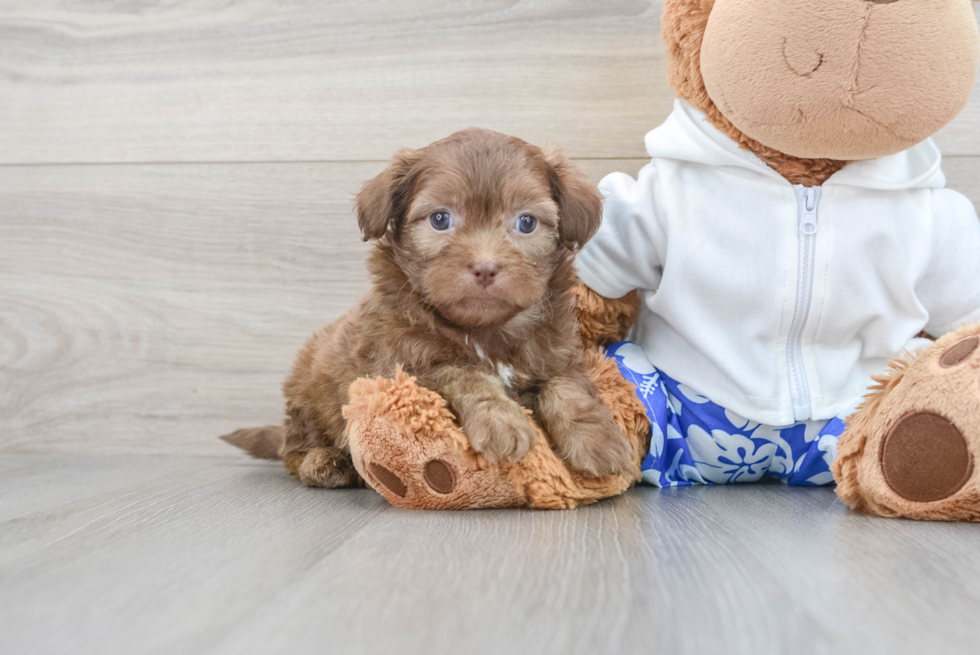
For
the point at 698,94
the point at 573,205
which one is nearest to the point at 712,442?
the point at 573,205

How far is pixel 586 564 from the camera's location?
3.76 feet

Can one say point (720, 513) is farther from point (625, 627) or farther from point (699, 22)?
point (699, 22)

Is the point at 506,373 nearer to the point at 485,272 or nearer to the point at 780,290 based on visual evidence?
the point at 485,272

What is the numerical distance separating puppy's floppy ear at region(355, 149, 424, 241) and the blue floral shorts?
63cm

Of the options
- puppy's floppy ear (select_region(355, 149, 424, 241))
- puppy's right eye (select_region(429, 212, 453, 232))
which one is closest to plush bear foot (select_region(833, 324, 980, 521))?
puppy's right eye (select_region(429, 212, 453, 232))

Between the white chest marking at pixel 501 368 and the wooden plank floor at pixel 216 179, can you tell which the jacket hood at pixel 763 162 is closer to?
the wooden plank floor at pixel 216 179

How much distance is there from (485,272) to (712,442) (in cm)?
73

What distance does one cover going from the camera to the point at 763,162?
1771 millimetres

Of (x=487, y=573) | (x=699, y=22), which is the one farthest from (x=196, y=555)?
(x=699, y=22)

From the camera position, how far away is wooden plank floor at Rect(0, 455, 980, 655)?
0.88m

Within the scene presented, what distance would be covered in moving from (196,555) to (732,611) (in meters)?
0.78

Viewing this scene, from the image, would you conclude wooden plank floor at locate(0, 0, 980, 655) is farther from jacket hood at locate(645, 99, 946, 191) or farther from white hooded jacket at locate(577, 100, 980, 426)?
jacket hood at locate(645, 99, 946, 191)

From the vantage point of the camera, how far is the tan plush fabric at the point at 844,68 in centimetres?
149

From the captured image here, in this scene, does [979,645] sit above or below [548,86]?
below
